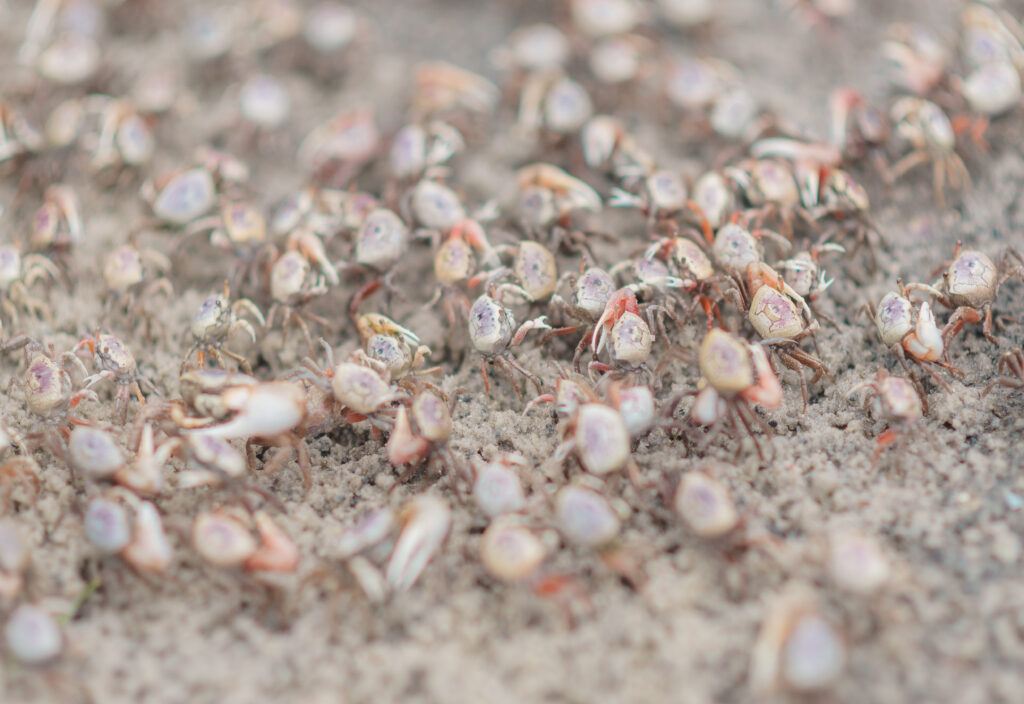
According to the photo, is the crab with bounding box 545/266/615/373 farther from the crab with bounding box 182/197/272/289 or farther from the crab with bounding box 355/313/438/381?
the crab with bounding box 182/197/272/289

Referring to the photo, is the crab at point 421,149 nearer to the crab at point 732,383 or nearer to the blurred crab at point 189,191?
the blurred crab at point 189,191

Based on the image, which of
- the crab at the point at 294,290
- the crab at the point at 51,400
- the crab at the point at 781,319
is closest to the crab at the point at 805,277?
the crab at the point at 781,319

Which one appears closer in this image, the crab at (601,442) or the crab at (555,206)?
the crab at (601,442)

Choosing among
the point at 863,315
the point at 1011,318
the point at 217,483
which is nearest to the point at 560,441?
the point at 217,483

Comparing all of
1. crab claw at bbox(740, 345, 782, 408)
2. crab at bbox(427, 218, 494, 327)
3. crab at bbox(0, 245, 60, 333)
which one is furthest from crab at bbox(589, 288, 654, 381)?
crab at bbox(0, 245, 60, 333)

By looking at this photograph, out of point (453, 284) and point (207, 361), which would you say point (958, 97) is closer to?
point (453, 284)

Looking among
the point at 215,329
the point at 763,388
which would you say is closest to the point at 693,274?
the point at 763,388
